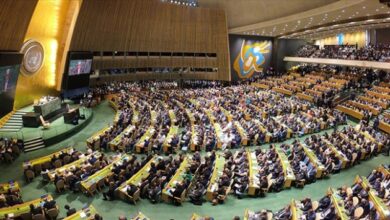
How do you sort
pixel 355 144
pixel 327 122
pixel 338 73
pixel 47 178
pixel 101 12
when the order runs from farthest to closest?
pixel 338 73 → pixel 101 12 → pixel 327 122 → pixel 355 144 → pixel 47 178

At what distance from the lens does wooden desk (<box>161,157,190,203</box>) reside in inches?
435

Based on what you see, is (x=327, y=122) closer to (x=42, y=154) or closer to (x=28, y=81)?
(x=42, y=154)

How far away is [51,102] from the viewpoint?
22.0 m

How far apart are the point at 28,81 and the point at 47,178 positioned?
12.9 m

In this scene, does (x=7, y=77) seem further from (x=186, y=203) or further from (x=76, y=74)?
(x=186, y=203)

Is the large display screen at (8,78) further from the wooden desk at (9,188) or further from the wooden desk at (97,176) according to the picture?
the wooden desk at (97,176)

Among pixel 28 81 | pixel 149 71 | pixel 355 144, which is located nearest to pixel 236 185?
pixel 355 144

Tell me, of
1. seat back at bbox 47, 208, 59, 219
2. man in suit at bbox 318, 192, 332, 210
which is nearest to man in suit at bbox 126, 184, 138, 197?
seat back at bbox 47, 208, 59, 219

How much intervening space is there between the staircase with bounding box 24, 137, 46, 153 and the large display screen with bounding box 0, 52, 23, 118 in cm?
241

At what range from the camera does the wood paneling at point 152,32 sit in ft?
93.9

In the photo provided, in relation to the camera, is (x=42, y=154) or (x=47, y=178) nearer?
(x=47, y=178)

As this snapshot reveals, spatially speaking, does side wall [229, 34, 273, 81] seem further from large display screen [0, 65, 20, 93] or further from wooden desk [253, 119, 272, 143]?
large display screen [0, 65, 20, 93]

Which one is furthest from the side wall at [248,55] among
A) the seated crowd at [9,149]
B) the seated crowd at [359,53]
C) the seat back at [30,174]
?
the seat back at [30,174]

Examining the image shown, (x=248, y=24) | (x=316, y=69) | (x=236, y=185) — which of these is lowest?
(x=236, y=185)
